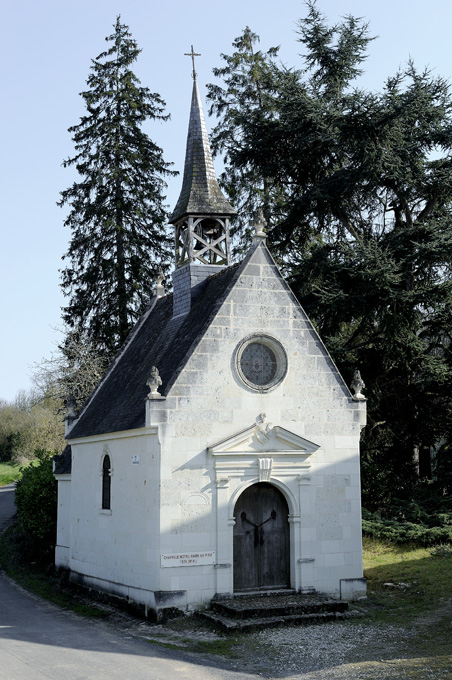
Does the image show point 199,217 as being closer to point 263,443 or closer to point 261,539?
point 263,443

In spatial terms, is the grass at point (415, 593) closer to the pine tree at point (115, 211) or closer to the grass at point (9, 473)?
the pine tree at point (115, 211)

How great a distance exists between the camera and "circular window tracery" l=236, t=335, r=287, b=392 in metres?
16.0

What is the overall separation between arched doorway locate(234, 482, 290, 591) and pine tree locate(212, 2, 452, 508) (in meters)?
8.35

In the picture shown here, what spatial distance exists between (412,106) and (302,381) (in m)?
12.0

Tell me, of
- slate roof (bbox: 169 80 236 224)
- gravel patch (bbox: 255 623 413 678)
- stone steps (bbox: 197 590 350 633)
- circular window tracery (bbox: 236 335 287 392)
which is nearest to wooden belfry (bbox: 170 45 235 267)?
slate roof (bbox: 169 80 236 224)

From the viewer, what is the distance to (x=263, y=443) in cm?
1585

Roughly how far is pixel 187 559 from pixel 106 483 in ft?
13.4

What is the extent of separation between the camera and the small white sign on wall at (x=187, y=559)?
48.4 ft

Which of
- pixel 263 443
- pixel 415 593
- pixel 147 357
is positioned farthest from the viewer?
pixel 147 357

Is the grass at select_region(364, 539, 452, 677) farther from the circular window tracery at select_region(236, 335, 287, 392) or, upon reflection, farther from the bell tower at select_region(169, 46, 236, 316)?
the bell tower at select_region(169, 46, 236, 316)

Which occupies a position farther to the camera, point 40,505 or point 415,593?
point 40,505

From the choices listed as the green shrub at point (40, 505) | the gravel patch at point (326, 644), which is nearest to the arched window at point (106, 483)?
the green shrub at point (40, 505)

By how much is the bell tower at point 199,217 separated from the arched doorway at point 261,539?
5.28m

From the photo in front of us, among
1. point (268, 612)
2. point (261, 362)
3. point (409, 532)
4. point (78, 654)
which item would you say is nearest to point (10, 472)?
point (409, 532)
